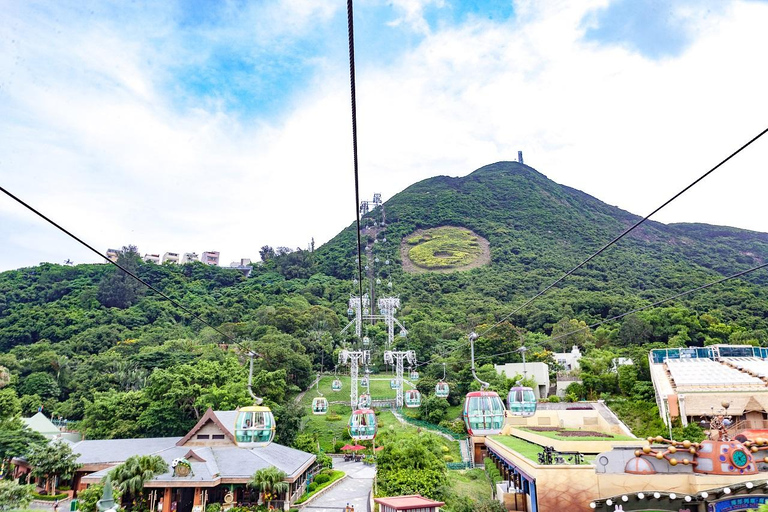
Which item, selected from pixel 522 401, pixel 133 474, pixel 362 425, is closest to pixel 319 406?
pixel 362 425

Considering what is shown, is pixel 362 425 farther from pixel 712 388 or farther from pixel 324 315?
pixel 324 315

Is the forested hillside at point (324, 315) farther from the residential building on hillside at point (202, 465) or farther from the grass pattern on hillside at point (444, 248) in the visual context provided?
the residential building on hillside at point (202, 465)

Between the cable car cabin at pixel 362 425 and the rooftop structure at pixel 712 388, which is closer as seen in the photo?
the cable car cabin at pixel 362 425

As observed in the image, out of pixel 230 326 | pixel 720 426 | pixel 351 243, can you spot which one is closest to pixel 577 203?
pixel 351 243

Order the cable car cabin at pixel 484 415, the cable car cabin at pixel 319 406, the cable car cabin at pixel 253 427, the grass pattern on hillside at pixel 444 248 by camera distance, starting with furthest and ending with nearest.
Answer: the grass pattern on hillside at pixel 444 248
the cable car cabin at pixel 319 406
the cable car cabin at pixel 253 427
the cable car cabin at pixel 484 415

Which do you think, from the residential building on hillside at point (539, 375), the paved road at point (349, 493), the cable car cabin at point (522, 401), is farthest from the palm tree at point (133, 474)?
the residential building on hillside at point (539, 375)

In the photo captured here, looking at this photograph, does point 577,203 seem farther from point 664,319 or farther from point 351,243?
point 664,319
